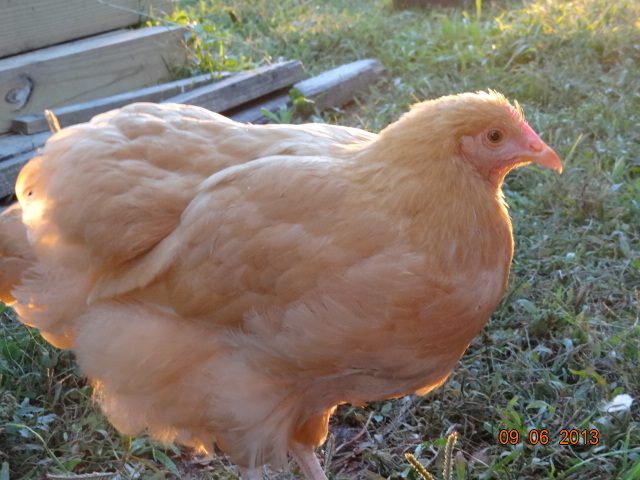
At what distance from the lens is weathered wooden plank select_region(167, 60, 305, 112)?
4.59 meters

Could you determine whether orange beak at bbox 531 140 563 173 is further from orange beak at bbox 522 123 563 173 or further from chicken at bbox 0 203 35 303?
chicken at bbox 0 203 35 303

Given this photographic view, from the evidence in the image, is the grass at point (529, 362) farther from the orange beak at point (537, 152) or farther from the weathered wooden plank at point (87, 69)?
the orange beak at point (537, 152)

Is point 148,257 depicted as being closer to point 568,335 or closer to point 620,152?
point 568,335

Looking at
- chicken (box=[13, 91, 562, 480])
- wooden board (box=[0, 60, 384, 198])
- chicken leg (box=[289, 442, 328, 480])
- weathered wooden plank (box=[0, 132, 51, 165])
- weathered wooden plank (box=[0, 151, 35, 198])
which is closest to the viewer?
chicken (box=[13, 91, 562, 480])

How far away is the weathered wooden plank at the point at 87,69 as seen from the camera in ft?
13.1

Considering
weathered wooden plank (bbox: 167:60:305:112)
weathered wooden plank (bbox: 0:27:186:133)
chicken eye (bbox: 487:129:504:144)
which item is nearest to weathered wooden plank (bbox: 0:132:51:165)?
weathered wooden plank (bbox: 0:27:186:133)

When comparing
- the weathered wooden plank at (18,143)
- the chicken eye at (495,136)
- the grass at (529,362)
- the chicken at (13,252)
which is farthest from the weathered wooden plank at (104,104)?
the chicken eye at (495,136)

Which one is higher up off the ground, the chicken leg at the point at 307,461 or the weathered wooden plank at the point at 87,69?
the weathered wooden plank at the point at 87,69

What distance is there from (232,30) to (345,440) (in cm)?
475

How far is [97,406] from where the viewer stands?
2.91 m

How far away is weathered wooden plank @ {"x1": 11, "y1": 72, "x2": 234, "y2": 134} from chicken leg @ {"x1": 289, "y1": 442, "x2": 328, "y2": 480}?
7.79ft

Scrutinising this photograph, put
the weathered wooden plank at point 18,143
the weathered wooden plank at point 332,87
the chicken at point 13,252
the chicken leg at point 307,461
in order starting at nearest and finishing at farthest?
the chicken leg at point 307,461
the chicken at point 13,252
the weathered wooden plank at point 18,143
the weathered wooden plank at point 332,87

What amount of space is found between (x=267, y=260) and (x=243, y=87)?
2.94 metres

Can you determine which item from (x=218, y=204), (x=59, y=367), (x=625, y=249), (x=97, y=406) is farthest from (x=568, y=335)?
(x=59, y=367)
